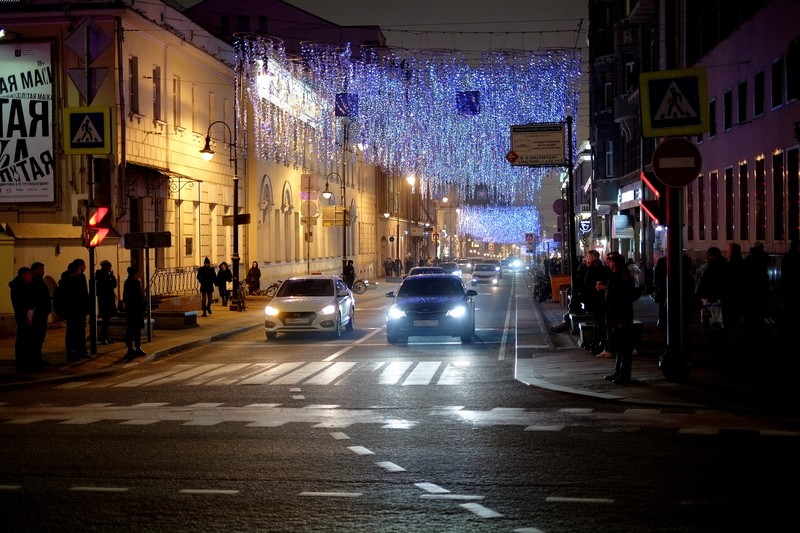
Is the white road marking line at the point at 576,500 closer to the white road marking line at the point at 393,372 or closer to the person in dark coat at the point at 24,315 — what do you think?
the white road marking line at the point at 393,372

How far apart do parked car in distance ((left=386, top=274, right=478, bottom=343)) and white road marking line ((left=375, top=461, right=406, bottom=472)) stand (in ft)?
41.2

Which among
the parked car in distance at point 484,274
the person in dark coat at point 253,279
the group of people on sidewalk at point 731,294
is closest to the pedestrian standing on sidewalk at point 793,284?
the group of people on sidewalk at point 731,294

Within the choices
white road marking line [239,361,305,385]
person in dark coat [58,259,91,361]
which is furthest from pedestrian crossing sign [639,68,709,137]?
person in dark coat [58,259,91,361]

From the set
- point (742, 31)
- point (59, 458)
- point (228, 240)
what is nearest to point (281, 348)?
point (59, 458)

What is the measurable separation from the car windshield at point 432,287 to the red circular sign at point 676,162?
868 centimetres

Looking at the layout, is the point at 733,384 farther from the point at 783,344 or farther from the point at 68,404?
the point at 68,404

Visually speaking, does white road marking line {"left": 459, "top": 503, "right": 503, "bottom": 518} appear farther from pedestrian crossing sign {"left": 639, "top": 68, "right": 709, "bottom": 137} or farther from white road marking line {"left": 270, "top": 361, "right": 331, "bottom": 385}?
white road marking line {"left": 270, "top": 361, "right": 331, "bottom": 385}

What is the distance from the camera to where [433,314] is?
860 inches

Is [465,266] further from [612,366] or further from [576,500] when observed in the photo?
[576,500]

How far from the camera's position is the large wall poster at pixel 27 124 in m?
30.0

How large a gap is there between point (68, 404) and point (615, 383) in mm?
7646

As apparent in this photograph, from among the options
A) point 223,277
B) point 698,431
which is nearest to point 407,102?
point 223,277

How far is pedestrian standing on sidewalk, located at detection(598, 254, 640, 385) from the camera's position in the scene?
574 inches

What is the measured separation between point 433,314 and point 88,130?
7957 mm
